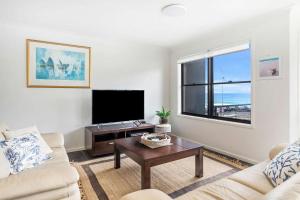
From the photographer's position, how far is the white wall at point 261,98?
2.54m

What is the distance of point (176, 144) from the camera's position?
250 cm

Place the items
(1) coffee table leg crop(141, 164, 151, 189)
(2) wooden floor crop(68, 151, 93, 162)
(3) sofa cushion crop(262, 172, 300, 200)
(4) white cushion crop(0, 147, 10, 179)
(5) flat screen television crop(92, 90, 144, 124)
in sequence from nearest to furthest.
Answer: (3) sofa cushion crop(262, 172, 300, 200), (4) white cushion crop(0, 147, 10, 179), (1) coffee table leg crop(141, 164, 151, 189), (2) wooden floor crop(68, 151, 93, 162), (5) flat screen television crop(92, 90, 144, 124)

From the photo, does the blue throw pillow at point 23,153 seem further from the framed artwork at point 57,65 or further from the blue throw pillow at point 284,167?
the blue throw pillow at point 284,167

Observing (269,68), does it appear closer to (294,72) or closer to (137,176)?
(294,72)

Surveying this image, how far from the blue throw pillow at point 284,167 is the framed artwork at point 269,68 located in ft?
4.65

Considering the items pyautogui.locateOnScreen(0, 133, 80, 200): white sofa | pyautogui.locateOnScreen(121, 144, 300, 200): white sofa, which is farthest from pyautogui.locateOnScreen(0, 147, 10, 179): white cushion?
pyautogui.locateOnScreen(121, 144, 300, 200): white sofa

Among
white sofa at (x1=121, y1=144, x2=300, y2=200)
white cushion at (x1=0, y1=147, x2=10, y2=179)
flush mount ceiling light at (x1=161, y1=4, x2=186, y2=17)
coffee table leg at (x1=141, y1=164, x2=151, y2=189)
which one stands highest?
flush mount ceiling light at (x1=161, y1=4, x2=186, y2=17)

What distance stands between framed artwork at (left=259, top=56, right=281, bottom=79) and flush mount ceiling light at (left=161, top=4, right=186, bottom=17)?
54.8 inches

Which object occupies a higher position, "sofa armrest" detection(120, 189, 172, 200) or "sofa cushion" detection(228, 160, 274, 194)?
"sofa armrest" detection(120, 189, 172, 200)

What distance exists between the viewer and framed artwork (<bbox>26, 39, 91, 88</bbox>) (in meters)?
3.15

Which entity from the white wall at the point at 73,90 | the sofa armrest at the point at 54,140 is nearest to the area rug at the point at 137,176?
the sofa armrest at the point at 54,140

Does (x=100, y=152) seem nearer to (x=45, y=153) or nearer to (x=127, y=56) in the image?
(x=45, y=153)

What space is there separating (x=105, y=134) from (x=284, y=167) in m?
2.69

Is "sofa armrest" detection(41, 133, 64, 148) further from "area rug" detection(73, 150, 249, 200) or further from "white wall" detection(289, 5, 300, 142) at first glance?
"white wall" detection(289, 5, 300, 142)
